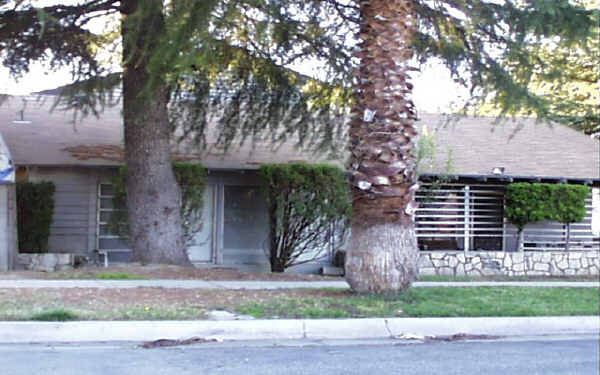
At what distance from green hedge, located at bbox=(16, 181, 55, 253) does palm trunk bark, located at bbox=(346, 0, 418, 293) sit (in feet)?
28.2

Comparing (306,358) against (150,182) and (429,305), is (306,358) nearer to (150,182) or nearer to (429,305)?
(429,305)

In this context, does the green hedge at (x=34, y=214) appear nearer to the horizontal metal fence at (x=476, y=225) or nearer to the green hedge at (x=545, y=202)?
the horizontal metal fence at (x=476, y=225)

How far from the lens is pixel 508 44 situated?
12727 mm

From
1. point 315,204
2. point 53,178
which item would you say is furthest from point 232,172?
point 53,178

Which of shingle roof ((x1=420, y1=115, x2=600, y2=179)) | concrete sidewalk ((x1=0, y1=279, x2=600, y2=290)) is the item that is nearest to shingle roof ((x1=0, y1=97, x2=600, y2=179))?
shingle roof ((x1=420, y1=115, x2=600, y2=179))

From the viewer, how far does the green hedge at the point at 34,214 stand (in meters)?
16.0

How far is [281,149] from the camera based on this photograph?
63.1ft

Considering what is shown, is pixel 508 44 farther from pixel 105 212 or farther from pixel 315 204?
pixel 105 212

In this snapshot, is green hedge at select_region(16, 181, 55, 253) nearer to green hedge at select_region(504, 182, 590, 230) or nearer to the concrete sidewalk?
the concrete sidewalk

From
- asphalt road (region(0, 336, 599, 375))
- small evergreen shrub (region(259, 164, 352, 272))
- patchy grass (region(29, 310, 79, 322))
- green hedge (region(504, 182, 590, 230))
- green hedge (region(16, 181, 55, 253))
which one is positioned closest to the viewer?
asphalt road (region(0, 336, 599, 375))

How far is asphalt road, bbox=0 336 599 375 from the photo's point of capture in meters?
6.64

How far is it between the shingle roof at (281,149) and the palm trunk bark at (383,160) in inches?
217

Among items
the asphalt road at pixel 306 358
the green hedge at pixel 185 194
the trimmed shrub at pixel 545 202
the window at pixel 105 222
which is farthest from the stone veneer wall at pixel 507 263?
the asphalt road at pixel 306 358

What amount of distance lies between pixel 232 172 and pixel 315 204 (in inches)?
113
